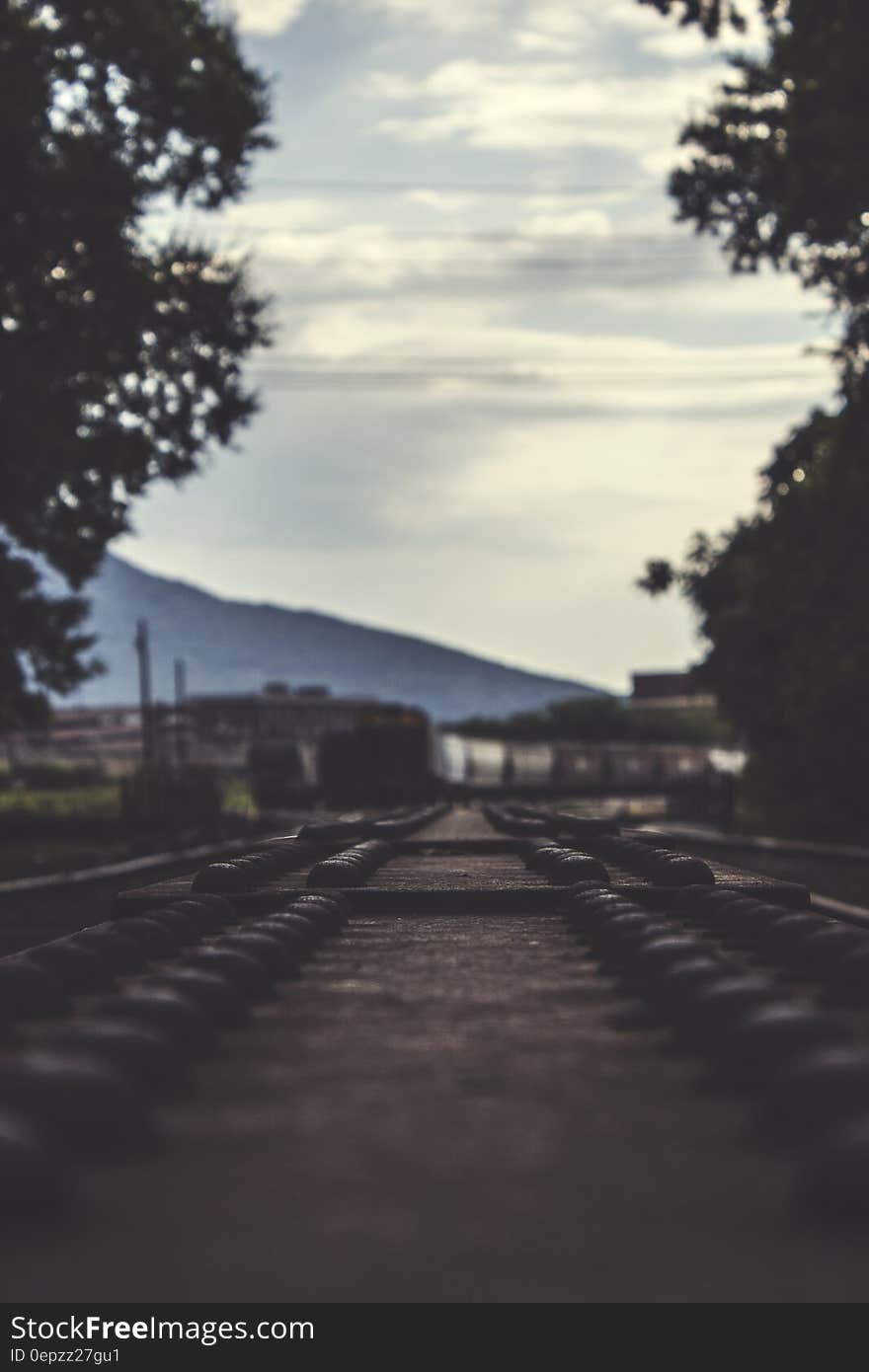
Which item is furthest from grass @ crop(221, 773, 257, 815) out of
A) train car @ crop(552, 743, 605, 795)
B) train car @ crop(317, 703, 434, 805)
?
train car @ crop(552, 743, 605, 795)

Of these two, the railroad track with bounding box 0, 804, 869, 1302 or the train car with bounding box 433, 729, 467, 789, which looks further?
the train car with bounding box 433, 729, 467, 789

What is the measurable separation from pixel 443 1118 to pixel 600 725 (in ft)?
586

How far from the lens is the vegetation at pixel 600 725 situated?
583 feet

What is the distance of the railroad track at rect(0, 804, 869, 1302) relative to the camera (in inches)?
60.6

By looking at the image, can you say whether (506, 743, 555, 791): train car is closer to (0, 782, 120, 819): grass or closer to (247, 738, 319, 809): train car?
(247, 738, 319, 809): train car

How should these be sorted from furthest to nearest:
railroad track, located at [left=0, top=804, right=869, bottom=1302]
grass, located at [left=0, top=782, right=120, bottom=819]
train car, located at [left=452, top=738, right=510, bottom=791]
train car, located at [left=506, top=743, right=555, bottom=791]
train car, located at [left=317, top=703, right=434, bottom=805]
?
train car, located at [left=506, top=743, right=555, bottom=791], train car, located at [left=452, top=738, right=510, bottom=791], train car, located at [left=317, top=703, right=434, bottom=805], grass, located at [left=0, top=782, right=120, bottom=819], railroad track, located at [left=0, top=804, right=869, bottom=1302]

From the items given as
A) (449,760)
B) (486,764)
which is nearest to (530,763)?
(486,764)

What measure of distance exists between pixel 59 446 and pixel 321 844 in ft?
57.1

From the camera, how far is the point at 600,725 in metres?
180

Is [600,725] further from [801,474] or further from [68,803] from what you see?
[801,474]

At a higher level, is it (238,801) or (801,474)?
(801,474)

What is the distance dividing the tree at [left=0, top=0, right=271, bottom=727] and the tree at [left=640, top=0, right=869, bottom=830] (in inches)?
331

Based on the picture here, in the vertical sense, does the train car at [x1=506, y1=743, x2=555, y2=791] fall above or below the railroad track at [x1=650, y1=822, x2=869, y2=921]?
above

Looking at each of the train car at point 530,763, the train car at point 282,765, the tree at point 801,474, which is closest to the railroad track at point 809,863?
the tree at point 801,474
